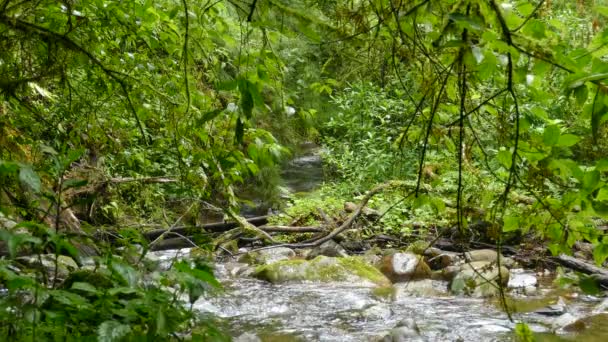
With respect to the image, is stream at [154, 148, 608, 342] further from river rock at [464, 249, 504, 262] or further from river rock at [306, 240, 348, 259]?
river rock at [306, 240, 348, 259]

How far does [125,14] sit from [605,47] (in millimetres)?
2435

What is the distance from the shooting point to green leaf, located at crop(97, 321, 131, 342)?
1.62 meters

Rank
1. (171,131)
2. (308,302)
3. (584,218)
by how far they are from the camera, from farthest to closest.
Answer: (308,302) < (171,131) < (584,218)

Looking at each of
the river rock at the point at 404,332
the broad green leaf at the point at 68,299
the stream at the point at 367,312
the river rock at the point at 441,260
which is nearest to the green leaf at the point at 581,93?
the broad green leaf at the point at 68,299

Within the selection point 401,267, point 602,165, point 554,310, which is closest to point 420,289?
point 401,267

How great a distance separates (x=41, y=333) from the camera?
6.20ft

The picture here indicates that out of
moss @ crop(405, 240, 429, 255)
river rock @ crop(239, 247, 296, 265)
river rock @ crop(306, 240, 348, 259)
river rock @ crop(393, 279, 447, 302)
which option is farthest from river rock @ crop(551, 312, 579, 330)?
river rock @ crop(239, 247, 296, 265)

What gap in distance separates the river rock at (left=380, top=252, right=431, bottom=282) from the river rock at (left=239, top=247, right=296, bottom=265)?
1.46 metres

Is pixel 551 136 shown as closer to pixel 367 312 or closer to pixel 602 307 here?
Answer: pixel 367 312

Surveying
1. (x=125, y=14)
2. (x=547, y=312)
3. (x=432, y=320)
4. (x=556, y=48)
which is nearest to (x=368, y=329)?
(x=432, y=320)

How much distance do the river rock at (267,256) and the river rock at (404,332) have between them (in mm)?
3042

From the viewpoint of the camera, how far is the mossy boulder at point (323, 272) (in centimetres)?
702

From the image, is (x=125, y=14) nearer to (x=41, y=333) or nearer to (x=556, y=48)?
(x=41, y=333)

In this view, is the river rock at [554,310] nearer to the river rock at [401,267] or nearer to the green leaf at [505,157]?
the river rock at [401,267]
